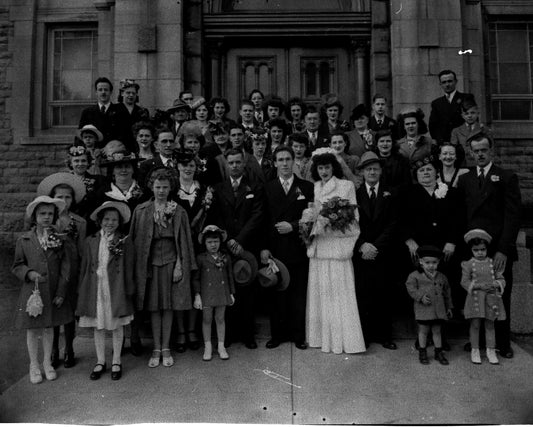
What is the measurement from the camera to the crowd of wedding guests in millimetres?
4570

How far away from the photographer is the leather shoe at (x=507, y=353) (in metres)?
4.86

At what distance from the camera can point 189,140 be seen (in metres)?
5.59

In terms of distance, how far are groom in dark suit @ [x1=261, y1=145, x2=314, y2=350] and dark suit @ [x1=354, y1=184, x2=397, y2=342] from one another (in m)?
0.56

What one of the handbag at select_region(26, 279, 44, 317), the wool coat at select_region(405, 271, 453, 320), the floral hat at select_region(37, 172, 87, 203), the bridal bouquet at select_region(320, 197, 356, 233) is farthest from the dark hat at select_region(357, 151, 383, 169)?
the handbag at select_region(26, 279, 44, 317)

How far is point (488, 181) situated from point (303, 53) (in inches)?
207

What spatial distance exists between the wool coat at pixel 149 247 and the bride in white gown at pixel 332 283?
1.20m

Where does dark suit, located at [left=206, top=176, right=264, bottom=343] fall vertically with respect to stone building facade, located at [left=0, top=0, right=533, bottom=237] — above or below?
below

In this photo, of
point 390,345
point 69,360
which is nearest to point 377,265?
point 390,345

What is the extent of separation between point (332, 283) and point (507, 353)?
1.77 m

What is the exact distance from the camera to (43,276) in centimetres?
445

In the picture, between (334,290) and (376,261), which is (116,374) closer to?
(334,290)

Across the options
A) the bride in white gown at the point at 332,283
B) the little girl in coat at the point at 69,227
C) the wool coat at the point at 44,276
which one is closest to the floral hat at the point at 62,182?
the little girl in coat at the point at 69,227

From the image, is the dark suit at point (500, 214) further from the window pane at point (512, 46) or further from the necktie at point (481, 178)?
the window pane at point (512, 46)

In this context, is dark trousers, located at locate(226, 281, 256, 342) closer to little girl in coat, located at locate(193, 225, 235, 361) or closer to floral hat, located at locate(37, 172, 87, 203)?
little girl in coat, located at locate(193, 225, 235, 361)
